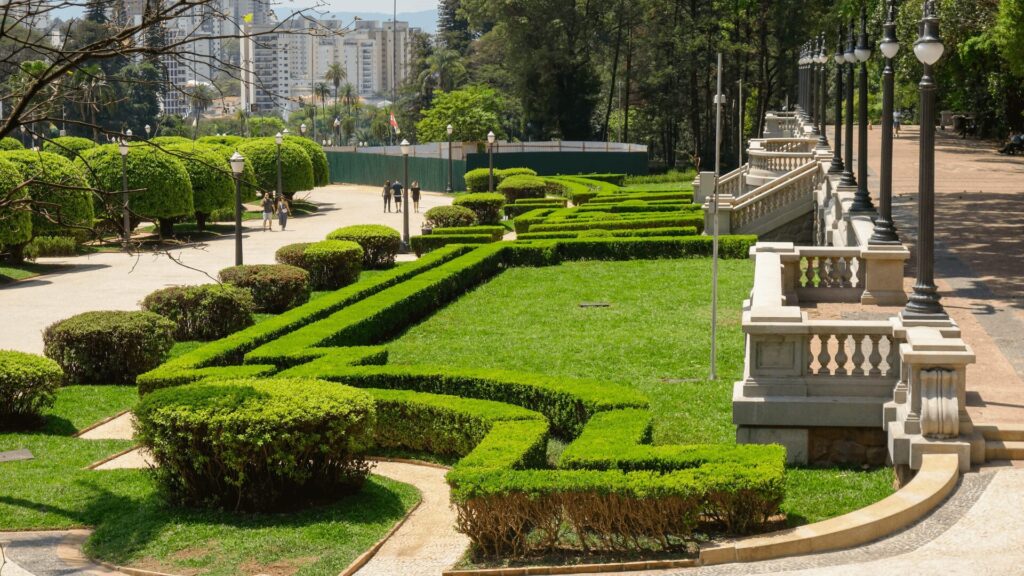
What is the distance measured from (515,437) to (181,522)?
3348 millimetres

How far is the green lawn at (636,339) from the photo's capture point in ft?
41.1

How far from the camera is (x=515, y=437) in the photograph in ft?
43.2

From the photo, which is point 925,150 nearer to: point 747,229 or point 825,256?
point 825,256

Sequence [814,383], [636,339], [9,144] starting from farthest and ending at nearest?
1. [9,144]
2. [636,339]
3. [814,383]

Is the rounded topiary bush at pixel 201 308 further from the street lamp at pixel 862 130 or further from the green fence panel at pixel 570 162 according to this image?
the green fence panel at pixel 570 162

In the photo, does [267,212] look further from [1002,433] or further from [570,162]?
[1002,433]

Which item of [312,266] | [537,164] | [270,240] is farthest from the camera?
[537,164]

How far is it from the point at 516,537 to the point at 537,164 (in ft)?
196

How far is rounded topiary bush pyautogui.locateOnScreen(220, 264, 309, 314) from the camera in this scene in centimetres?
2636

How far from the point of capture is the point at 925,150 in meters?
12.6

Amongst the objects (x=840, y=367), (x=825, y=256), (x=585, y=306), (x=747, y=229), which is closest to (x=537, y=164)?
(x=747, y=229)

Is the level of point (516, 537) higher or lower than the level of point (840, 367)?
lower

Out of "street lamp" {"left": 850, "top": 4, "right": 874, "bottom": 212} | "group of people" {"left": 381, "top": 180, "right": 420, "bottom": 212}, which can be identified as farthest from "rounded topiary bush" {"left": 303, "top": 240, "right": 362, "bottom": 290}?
"group of people" {"left": 381, "top": 180, "right": 420, "bottom": 212}

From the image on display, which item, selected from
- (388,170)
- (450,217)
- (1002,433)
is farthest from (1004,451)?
(388,170)
